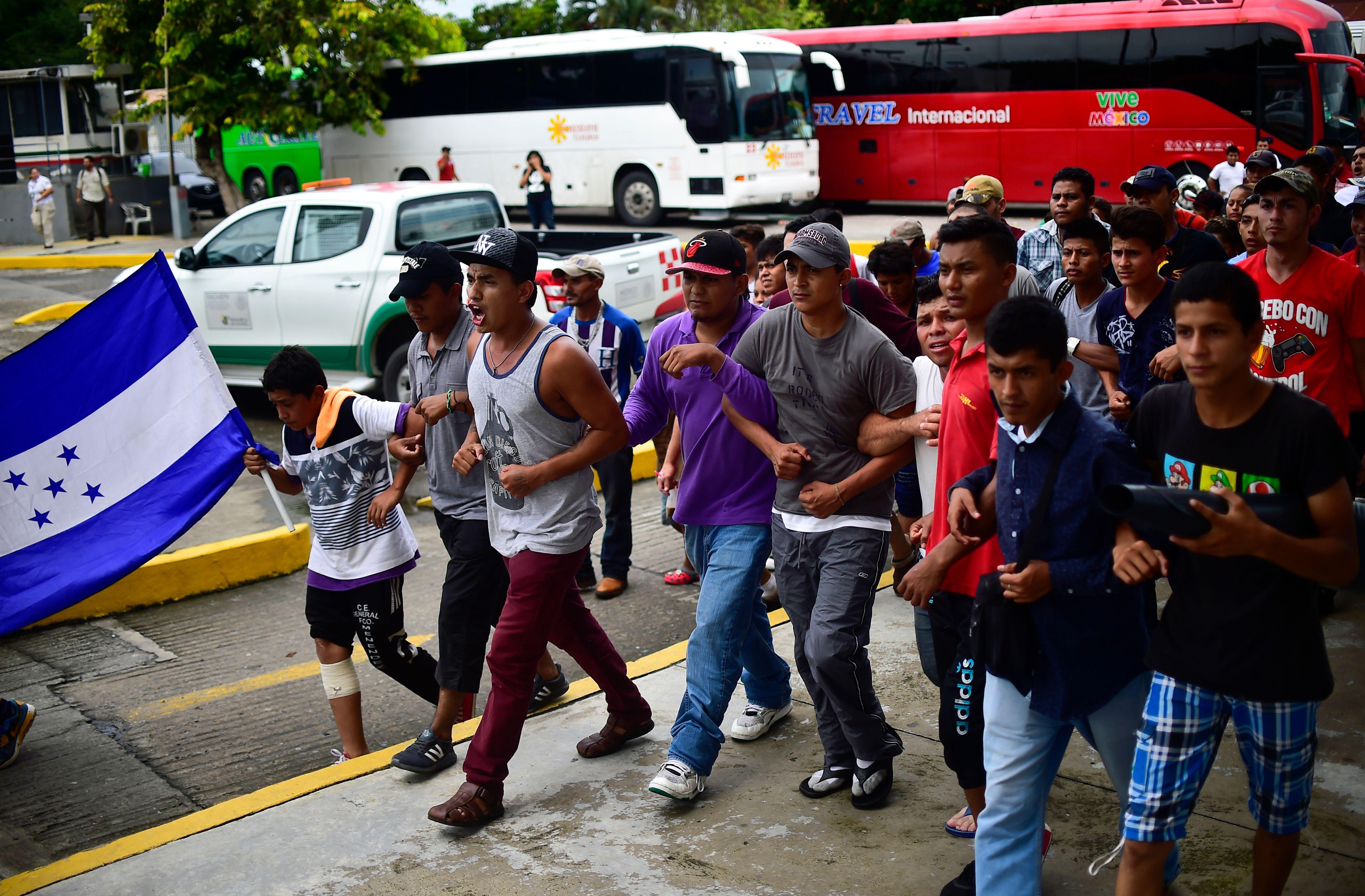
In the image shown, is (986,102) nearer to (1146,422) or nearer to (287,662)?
(287,662)

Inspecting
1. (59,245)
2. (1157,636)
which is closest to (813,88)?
(59,245)

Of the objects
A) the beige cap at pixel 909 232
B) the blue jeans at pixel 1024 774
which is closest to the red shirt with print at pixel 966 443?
the blue jeans at pixel 1024 774

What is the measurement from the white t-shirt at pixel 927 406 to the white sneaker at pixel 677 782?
1.22 metres

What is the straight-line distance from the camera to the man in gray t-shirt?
157 inches

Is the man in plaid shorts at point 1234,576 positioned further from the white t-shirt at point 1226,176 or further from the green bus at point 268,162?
the green bus at point 268,162

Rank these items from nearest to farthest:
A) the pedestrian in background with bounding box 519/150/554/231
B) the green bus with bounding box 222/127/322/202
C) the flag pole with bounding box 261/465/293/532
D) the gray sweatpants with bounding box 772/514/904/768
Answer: the gray sweatpants with bounding box 772/514/904/768 < the flag pole with bounding box 261/465/293/532 < the pedestrian in background with bounding box 519/150/554/231 < the green bus with bounding box 222/127/322/202

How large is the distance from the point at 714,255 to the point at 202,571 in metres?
4.36

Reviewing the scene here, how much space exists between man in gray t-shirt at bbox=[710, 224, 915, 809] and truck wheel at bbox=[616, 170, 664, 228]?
67.2ft

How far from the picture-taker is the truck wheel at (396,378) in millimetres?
10086

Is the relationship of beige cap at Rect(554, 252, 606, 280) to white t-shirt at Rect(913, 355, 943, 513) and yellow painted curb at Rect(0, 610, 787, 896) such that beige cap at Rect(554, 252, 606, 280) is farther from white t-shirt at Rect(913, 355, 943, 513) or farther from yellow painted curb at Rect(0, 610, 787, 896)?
white t-shirt at Rect(913, 355, 943, 513)

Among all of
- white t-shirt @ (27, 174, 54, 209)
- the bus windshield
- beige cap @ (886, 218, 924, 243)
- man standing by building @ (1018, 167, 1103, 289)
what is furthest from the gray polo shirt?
white t-shirt @ (27, 174, 54, 209)

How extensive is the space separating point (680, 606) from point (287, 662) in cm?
209

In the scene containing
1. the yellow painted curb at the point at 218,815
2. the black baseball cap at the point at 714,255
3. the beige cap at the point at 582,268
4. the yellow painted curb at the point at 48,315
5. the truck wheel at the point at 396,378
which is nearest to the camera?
the yellow painted curb at the point at 218,815

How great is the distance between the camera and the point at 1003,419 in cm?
312
